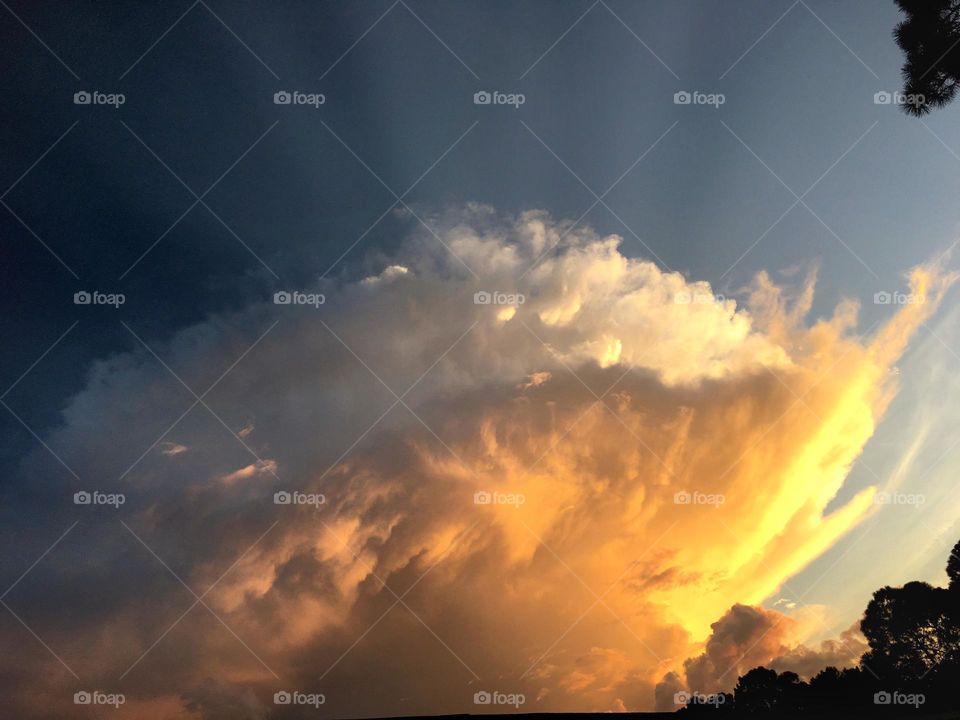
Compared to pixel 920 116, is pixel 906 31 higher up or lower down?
higher up

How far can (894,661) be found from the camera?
3944cm

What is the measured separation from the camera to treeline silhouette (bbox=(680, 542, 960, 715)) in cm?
3578

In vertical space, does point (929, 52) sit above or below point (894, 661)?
above

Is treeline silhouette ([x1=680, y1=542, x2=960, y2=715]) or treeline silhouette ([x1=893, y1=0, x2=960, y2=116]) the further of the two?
treeline silhouette ([x1=680, y1=542, x2=960, y2=715])

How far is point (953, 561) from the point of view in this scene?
124 ft

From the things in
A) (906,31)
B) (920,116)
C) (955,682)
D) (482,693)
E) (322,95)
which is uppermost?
(322,95)

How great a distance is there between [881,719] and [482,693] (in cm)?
1599

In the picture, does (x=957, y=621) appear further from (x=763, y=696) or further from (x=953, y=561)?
(x=763, y=696)

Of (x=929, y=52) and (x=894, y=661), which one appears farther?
(x=894, y=661)

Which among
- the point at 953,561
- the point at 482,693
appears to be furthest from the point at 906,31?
the point at 953,561

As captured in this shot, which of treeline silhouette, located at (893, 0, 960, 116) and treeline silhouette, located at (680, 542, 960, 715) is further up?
treeline silhouette, located at (893, 0, 960, 116)

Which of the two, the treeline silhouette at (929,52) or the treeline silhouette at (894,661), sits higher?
the treeline silhouette at (929,52)

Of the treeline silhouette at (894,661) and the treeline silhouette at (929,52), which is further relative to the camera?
the treeline silhouette at (894,661)

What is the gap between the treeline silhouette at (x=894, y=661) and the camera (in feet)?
117
